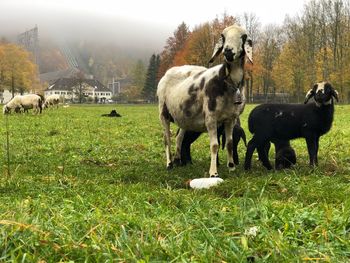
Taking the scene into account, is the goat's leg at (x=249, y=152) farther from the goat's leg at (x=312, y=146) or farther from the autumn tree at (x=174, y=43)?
the autumn tree at (x=174, y=43)

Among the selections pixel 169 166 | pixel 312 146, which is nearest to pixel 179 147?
pixel 169 166

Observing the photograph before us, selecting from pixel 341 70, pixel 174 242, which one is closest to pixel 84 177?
pixel 174 242

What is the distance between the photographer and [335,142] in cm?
1373

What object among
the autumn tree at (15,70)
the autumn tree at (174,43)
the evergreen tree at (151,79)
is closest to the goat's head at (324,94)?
the autumn tree at (174,43)

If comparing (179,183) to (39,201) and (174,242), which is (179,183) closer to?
(39,201)

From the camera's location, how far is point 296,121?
8742 mm

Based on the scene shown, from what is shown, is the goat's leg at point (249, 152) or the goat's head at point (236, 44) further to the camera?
the goat's leg at point (249, 152)

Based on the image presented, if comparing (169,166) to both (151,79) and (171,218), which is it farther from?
(151,79)

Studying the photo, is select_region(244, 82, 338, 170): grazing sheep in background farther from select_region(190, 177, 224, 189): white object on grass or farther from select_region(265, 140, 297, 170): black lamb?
select_region(190, 177, 224, 189): white object on grass

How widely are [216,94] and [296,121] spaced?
180cm

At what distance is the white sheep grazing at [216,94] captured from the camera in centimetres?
796

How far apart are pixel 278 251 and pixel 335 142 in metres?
11.3

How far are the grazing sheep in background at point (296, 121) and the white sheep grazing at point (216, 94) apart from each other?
0.65 metres

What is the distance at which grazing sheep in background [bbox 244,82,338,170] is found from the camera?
862 centimetres
